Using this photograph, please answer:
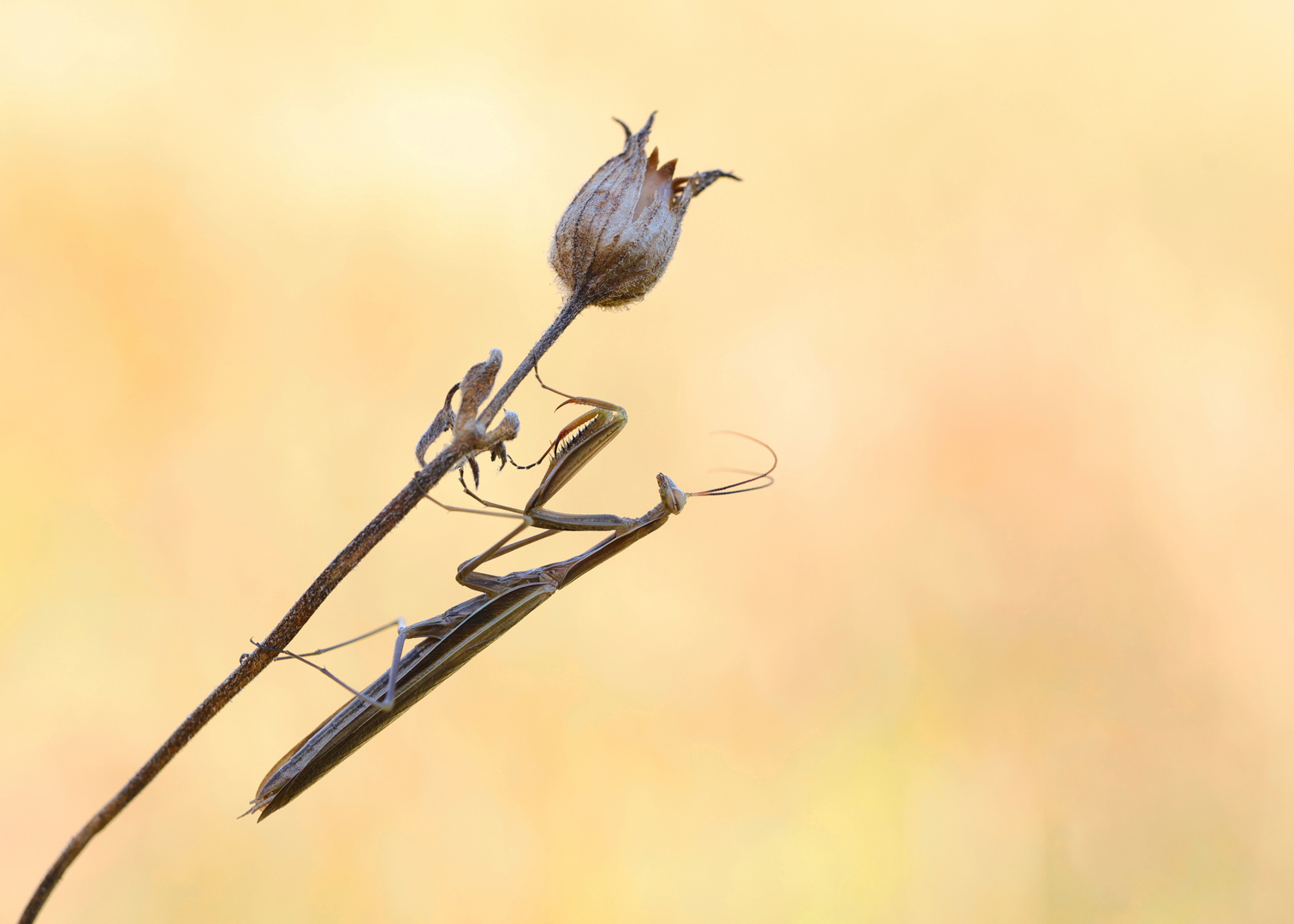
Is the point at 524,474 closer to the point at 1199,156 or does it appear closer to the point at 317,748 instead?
the point at 317,748

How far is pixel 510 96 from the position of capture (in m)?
3.76

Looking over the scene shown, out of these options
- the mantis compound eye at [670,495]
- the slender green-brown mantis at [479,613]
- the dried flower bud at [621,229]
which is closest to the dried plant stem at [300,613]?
the dried flower bud at [621,229]

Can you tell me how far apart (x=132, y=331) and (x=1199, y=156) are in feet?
16.2

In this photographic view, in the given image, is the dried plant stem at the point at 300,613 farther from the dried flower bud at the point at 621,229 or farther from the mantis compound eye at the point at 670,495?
the mantis compound eye at the point at 670,495

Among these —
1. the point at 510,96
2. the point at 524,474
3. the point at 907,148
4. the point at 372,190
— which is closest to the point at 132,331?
the point at 372,190

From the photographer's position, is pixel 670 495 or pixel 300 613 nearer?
pixel 300 613

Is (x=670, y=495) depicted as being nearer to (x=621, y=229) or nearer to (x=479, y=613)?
(x=479, y=613)

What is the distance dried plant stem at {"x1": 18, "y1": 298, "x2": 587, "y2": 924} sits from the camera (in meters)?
0.73

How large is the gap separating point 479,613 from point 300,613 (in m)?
0.62

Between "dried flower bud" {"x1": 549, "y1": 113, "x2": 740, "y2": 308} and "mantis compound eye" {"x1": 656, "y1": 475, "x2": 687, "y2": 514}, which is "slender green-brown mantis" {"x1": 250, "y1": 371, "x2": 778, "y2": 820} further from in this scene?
"dried flower bud" {"x1": 549, "y1": 113, "x2": 740, "y2": 308}

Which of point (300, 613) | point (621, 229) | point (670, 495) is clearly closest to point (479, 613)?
point (670, 495)

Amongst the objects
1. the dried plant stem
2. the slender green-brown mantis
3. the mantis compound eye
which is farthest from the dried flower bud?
the mantis compound eye

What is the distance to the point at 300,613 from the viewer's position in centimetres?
75

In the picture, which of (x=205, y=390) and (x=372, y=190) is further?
(x=372, y=190)
